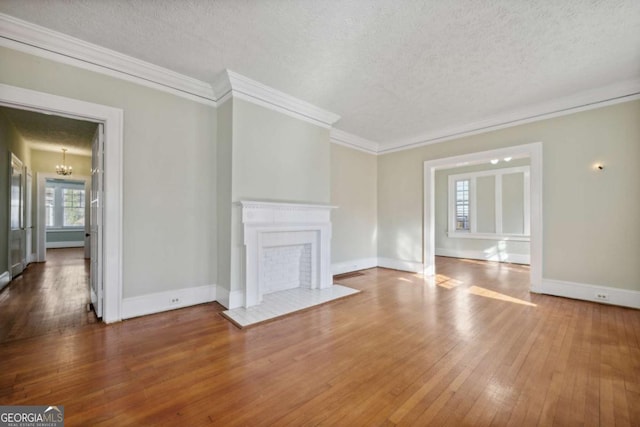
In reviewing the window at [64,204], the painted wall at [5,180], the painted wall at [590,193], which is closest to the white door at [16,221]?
the painted wall at [5,180]

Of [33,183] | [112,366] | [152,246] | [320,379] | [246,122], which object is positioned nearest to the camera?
[320,379]

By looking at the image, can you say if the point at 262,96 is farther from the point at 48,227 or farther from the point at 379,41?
the point at 48,227

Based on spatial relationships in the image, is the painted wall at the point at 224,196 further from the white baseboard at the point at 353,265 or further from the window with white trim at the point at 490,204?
the window with white trim at the point at 490,204

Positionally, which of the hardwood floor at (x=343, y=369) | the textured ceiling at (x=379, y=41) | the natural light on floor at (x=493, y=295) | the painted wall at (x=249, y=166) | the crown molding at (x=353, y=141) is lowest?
the natural light on floor at (x=493, y=295)

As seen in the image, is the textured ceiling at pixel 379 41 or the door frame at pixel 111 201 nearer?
the textured ceiling at pixel 379 41

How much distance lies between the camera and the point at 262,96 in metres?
3.70

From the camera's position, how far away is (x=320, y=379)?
1996mm

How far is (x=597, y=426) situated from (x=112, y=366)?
3.33 metres

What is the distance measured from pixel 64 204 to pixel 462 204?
551 inches

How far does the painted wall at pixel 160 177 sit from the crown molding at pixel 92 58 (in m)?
0.08

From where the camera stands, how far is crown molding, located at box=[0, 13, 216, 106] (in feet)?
8.21

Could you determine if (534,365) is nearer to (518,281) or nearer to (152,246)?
(518,281)

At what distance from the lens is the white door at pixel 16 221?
4.79 meters

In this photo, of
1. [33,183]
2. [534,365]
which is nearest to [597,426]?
[534,365]
